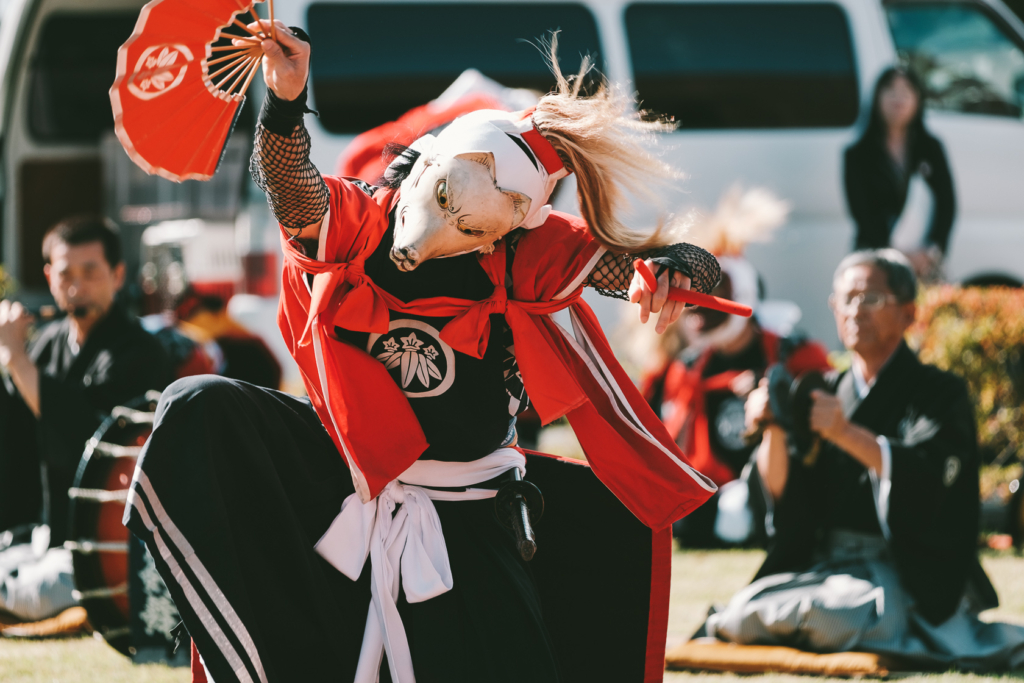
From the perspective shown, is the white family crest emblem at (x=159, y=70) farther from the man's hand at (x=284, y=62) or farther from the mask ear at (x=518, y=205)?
the mask ear at (x=518, y=205)

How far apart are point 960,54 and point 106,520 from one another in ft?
18.2

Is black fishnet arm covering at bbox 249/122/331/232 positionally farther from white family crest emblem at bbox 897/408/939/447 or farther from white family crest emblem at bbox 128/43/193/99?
white family crest emblem at bbox 897/408/939/447

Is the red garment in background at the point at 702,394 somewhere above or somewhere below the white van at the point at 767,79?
below

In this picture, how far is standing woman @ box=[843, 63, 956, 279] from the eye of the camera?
589 cm

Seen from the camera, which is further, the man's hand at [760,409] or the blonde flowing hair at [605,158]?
the man's hand at [760,409]

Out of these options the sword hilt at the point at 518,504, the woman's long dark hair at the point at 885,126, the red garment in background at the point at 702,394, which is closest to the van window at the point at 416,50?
the woman's long dark hair at the point at 885,126

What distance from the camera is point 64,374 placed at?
3902 millimetres

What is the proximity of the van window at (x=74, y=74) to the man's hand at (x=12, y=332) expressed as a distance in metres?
3.05

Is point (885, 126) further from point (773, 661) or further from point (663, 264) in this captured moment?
point (663, 264)

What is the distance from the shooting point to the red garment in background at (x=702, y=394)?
513 cm

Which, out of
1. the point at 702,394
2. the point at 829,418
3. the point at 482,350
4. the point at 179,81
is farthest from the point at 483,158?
the point at 702,394

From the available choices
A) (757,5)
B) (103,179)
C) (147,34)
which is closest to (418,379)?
(147,34)

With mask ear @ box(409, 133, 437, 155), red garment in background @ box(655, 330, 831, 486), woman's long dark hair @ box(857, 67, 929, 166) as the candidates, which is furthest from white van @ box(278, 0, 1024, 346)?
mask ear @ box(409, 133, 437, 155)

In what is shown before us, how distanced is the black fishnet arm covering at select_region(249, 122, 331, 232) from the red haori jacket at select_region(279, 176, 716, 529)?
6cm
